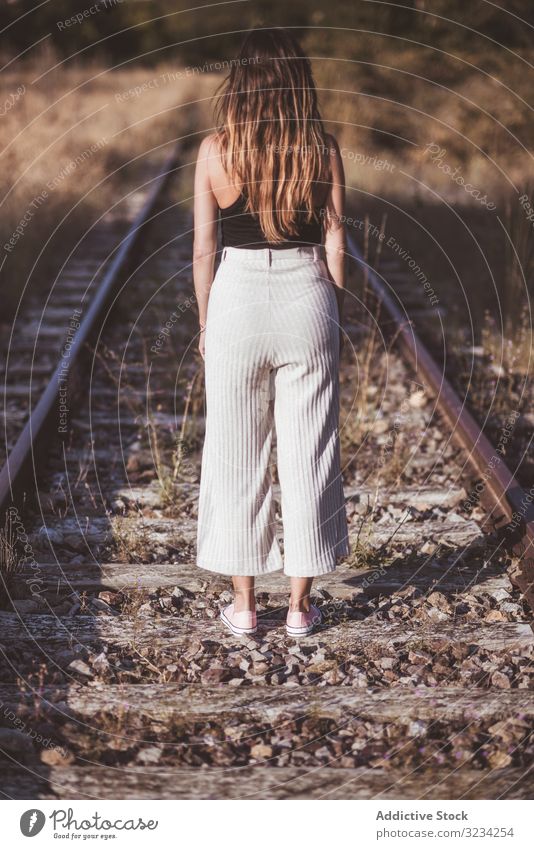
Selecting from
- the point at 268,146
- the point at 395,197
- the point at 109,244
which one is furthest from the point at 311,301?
the point at 395,197

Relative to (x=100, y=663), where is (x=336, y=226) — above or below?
above

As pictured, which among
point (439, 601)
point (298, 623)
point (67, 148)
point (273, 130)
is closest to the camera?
point (273, 130)

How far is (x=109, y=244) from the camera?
1017 cm

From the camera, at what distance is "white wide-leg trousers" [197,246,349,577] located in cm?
358

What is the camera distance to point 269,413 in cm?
382

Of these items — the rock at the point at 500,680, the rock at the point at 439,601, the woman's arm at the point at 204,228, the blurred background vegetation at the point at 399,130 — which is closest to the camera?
the woman's arm at the point at 204,228

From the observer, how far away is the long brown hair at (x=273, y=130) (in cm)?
334

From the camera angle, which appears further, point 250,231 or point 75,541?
point 75,541

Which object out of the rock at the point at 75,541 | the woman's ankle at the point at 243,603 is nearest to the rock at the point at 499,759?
the woman's ankle at the point at 243,603

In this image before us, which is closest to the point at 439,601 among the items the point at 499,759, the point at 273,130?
the point at 499,759

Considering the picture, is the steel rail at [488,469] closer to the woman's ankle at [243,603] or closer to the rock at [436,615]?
the rock at [436,615]

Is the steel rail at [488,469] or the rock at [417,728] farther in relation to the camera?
the steel rail at [488,469]

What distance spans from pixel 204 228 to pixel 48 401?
2.57 m

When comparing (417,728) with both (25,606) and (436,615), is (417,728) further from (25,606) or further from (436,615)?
(25,606)
